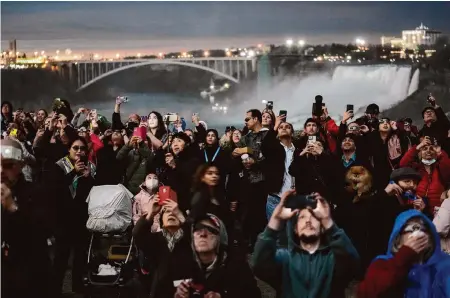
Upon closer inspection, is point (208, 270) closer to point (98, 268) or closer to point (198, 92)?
point (98, 268)

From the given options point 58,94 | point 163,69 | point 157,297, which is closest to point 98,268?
point 157,297

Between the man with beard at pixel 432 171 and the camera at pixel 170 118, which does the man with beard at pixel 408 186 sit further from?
the camera at pixel 170 118

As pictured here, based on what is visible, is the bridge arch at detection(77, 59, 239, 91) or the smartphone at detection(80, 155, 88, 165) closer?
the smartphone at detection(80, 155, 88, 165)

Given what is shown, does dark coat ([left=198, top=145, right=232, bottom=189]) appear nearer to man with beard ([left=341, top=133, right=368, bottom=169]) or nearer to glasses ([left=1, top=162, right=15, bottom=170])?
man with beard ([left=341, top=133, right=368, bottom=169])

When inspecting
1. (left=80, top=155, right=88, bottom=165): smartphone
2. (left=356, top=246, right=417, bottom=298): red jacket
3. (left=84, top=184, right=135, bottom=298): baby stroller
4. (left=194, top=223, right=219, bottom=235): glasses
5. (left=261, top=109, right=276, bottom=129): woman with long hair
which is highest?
(left=261, top=109, right=276, bottom=129): woman with long hair

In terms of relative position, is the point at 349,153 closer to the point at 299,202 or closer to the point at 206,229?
the point at 206,229

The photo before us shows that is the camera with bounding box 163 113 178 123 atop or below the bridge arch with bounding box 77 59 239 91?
below

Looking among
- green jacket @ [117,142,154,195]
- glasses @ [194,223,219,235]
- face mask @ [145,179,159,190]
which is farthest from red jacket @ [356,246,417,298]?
green jacket @ [117,142,154,195]

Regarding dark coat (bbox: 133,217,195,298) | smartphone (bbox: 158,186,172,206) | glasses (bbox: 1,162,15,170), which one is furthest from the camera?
smartphone (bbox: 158,186,172,206)

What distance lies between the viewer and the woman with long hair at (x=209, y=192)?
5656 mm

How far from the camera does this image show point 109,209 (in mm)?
6395

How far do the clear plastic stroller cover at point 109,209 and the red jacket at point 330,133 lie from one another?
3166mm

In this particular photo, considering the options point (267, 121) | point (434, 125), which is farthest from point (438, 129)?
point (267, 121)

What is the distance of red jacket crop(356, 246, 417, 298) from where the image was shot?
3.84 metres
